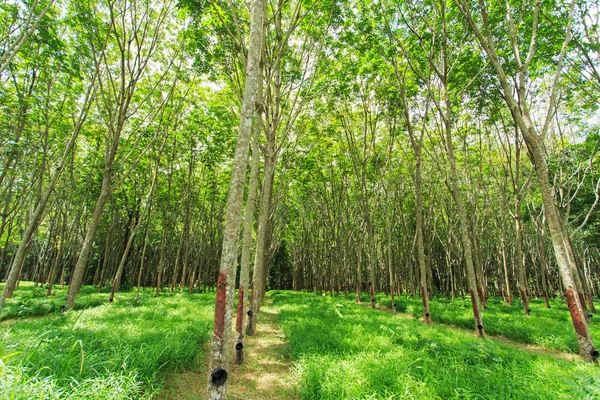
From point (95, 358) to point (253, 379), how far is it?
258cm

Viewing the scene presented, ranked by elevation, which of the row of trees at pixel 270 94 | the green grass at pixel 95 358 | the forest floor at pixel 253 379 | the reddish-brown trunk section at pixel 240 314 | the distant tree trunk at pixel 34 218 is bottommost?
the forest floor at pixel 253 379

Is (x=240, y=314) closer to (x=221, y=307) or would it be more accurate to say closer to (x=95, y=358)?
(x=95, y=358)

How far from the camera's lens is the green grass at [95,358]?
2.88 m

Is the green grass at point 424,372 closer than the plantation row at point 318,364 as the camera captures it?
No

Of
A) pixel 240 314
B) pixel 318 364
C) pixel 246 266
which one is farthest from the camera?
pixel 246 266

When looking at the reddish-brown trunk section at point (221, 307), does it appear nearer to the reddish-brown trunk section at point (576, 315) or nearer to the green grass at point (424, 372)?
the green grass at point (424, 372)

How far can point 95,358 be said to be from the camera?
391 cm

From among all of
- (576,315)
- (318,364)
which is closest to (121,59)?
(318,364)

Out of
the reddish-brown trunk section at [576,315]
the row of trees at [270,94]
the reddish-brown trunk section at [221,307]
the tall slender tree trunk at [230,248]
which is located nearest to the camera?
the tall slender tree trunk at [230,248]

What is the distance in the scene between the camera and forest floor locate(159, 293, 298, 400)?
4258 millimetres

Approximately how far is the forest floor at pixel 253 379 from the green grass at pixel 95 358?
24cm

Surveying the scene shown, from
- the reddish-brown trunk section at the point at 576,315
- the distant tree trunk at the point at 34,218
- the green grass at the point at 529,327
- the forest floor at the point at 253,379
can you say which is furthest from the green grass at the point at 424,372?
the distant tree trunk at the point at 34,218

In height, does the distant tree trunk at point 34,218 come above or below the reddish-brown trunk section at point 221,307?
above

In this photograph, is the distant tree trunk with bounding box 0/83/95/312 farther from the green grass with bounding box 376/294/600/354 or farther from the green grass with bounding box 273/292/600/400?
the green grass with bounding box 376/294/600/354
